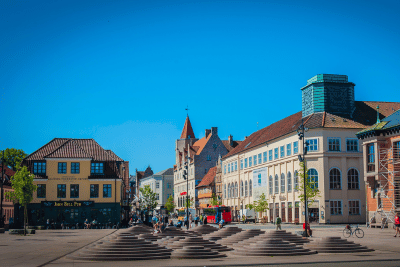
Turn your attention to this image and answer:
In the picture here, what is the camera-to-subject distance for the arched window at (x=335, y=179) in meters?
63.8

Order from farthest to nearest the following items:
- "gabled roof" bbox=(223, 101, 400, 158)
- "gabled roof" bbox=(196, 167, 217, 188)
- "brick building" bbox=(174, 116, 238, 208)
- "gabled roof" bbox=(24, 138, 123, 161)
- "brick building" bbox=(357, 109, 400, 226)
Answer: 1. "brick building" bbox=(174, 116, 238, 208)
2. "gabled roof" bbox=(196, 167, 217, 188)
3. "gabled roof" bbox=(223, 101, 400, 158)
4. "gabled roof" bbox=(24, 138, 123, 161)
5. "brick building" bbox=(357, 109, 400, 226)

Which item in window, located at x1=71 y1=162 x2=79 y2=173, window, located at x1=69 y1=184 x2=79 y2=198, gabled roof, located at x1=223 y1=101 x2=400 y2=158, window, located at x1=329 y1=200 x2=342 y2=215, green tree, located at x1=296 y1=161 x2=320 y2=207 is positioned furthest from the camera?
gabled roof, located at x1=223 y1=101 x2=400 y2=158

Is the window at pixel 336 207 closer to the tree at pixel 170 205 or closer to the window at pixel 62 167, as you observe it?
the window at pixel 62 167

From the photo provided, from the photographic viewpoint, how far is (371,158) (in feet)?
165

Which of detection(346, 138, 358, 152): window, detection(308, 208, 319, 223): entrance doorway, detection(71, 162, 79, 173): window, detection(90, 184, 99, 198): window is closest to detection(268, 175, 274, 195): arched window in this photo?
detection(308, 208, 319, 223): entrance doorway

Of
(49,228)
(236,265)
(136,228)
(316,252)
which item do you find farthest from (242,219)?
(236,265)

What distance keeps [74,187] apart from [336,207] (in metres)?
33.9

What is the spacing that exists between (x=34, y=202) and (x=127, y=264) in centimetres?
4593

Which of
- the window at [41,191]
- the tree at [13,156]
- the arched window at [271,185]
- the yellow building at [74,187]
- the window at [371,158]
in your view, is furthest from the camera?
the tree at [13,156]

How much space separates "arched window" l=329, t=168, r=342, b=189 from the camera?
63781mm

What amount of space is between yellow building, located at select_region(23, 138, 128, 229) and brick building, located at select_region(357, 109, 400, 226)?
102ft

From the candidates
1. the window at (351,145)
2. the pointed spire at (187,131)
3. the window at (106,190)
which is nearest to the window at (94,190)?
the window at (106,190)

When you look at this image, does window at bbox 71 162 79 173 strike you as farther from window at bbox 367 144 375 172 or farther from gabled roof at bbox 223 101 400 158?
window at bbox 367 144 375 172

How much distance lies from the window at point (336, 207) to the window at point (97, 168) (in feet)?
98.6
